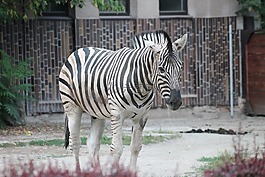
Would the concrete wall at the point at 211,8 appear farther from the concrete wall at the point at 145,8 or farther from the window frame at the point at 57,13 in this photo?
the window frame at the point at 57,13

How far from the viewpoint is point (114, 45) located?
768 inches

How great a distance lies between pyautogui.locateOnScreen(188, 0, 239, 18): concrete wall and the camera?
2009 cm

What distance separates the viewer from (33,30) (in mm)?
18766

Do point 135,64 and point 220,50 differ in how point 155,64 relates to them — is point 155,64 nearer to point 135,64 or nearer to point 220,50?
point 135,64

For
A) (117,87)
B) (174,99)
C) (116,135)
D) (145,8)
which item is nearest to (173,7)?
(145,8)

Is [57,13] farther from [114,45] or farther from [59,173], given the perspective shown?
[59,173]

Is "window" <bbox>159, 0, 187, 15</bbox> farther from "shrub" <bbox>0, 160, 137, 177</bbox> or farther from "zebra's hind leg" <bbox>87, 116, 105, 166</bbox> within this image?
"shrub" <bbox>0, 160, 137, 177</bbox>

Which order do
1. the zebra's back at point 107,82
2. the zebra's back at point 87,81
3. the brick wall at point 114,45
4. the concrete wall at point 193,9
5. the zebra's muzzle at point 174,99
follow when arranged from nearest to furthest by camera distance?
the zebra's muzzle at point 174,99 → the zebra's back at point 107,82 → the zebra's back at point 87,81 → the brick wall at point 114,45 → the concrete wall at point 193,9

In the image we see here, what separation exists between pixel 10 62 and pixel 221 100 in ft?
20.6

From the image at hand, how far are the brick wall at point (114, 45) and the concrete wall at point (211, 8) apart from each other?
0.17 metres

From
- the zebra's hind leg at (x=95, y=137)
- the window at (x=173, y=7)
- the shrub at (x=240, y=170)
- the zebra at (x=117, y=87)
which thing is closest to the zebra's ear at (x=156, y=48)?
the zebra at (x=117, y=87)

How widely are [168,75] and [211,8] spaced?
11799mm

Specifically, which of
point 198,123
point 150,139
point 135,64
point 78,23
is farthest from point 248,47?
point 135,64

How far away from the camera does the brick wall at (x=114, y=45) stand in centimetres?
1872
